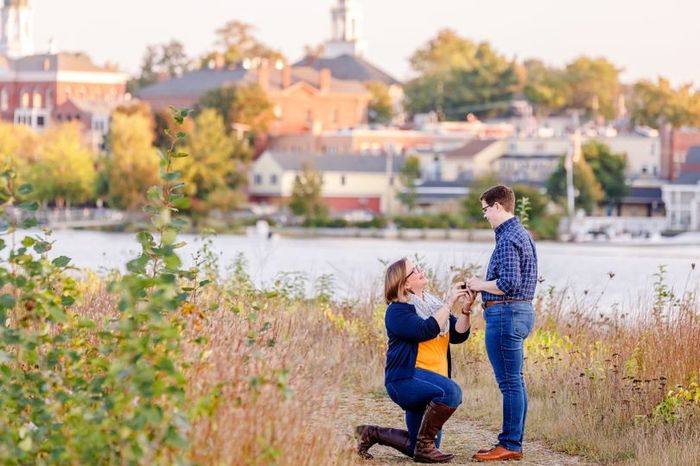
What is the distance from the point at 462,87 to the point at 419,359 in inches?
4977

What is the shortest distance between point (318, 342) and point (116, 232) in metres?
78.2

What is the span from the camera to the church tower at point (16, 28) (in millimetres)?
173375

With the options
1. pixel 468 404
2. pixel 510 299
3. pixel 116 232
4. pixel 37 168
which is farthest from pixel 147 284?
pixel 37 168

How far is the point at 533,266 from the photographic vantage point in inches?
398

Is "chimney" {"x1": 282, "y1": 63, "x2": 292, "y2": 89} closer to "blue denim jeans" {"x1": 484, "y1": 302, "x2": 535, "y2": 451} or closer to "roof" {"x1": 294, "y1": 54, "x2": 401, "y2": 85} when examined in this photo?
"roof" {"x1": 294, "y1": 54, "x2": 401, "y2": 85}

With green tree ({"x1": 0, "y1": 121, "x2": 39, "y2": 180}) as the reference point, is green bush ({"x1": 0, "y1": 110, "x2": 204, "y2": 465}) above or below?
below

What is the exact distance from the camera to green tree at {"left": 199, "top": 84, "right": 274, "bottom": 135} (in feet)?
374

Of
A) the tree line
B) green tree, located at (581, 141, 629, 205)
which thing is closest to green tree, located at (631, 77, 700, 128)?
the tree line

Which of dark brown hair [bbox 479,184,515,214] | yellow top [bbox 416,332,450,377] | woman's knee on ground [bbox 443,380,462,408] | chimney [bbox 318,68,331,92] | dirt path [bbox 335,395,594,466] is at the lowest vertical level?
dirt path [bbox 335,395,594,466]

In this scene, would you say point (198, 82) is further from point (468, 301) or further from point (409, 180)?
point (468, 301)

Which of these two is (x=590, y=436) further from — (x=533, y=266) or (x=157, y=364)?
(x=157, y=364)

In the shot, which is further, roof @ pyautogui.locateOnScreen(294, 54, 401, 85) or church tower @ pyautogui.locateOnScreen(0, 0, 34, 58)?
church tower @ pyautogui.locateOnScreen(0, 0, 34, 58)

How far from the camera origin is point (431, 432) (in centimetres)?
1017

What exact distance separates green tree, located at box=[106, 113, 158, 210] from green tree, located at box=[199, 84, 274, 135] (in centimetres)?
1623
